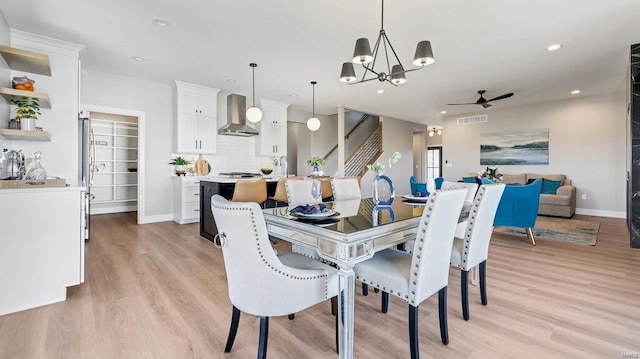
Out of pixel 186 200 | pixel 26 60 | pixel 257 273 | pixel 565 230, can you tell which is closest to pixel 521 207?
pixel 565 230

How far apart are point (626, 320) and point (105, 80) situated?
6.85 meters

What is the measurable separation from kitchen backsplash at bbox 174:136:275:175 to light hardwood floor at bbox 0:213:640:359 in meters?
3.11

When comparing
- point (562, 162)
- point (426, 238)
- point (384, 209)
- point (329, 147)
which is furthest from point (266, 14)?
point (562, 162)

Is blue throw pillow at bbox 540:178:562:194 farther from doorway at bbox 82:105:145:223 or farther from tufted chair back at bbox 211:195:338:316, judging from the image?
doorway at bbox 82:105:145:223

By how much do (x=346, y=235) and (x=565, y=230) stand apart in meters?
5.20

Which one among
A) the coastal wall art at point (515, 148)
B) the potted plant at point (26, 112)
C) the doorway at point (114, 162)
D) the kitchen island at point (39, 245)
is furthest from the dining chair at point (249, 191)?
the coastal wall art at point (515, 148)

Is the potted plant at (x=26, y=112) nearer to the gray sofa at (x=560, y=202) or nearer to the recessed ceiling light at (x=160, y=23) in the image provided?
the recessed ceiling light at (x=160, y=23)

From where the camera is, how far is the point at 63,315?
2.02 meters

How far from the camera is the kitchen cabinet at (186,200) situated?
16.8 ft

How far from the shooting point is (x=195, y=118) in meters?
5.52

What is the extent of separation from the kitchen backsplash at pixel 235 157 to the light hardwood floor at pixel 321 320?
311 cm

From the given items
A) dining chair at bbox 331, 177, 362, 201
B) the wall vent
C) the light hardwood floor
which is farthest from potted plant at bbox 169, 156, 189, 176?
the wall vent

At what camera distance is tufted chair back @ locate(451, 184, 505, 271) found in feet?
6.41

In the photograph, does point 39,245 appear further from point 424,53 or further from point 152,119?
point 152,119
